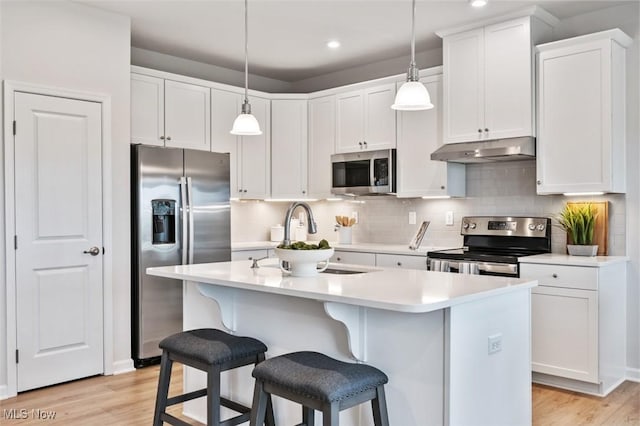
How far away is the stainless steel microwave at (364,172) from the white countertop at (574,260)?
148 centimetres

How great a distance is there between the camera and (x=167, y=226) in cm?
444

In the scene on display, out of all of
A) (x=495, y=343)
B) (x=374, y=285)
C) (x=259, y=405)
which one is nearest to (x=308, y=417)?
(x=259, y=405)

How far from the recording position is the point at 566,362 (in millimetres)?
3705

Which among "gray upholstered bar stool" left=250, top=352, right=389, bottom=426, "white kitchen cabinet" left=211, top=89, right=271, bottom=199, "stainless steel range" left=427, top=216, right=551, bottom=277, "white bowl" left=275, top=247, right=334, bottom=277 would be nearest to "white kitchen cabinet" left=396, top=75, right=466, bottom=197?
"stainless steel range" left=427, top=216, right=551, bottom=277

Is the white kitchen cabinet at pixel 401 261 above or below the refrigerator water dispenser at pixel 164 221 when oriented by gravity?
below

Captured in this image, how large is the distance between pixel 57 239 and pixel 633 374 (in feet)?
13.6

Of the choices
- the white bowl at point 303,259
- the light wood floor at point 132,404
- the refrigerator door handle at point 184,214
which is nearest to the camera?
the white bowl at point 303,259

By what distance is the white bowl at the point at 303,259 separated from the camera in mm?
2646

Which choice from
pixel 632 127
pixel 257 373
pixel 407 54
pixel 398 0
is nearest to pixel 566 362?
pixel 632 127

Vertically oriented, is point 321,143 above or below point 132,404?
above

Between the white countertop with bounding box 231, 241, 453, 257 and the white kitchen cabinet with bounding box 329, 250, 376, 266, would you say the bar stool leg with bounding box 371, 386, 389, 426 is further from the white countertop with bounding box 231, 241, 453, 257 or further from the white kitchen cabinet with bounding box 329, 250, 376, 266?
the white kitchen cabinet with bounding box 329, 250, 376, 266

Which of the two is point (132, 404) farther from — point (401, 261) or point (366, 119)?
point (366, 119)

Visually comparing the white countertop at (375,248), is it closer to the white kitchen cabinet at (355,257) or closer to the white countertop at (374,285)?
the white kitchen cabinet at (355,257)

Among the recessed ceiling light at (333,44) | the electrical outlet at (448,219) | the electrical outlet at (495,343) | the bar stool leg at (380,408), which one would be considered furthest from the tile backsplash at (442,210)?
the bar stool leg at (380,408)
